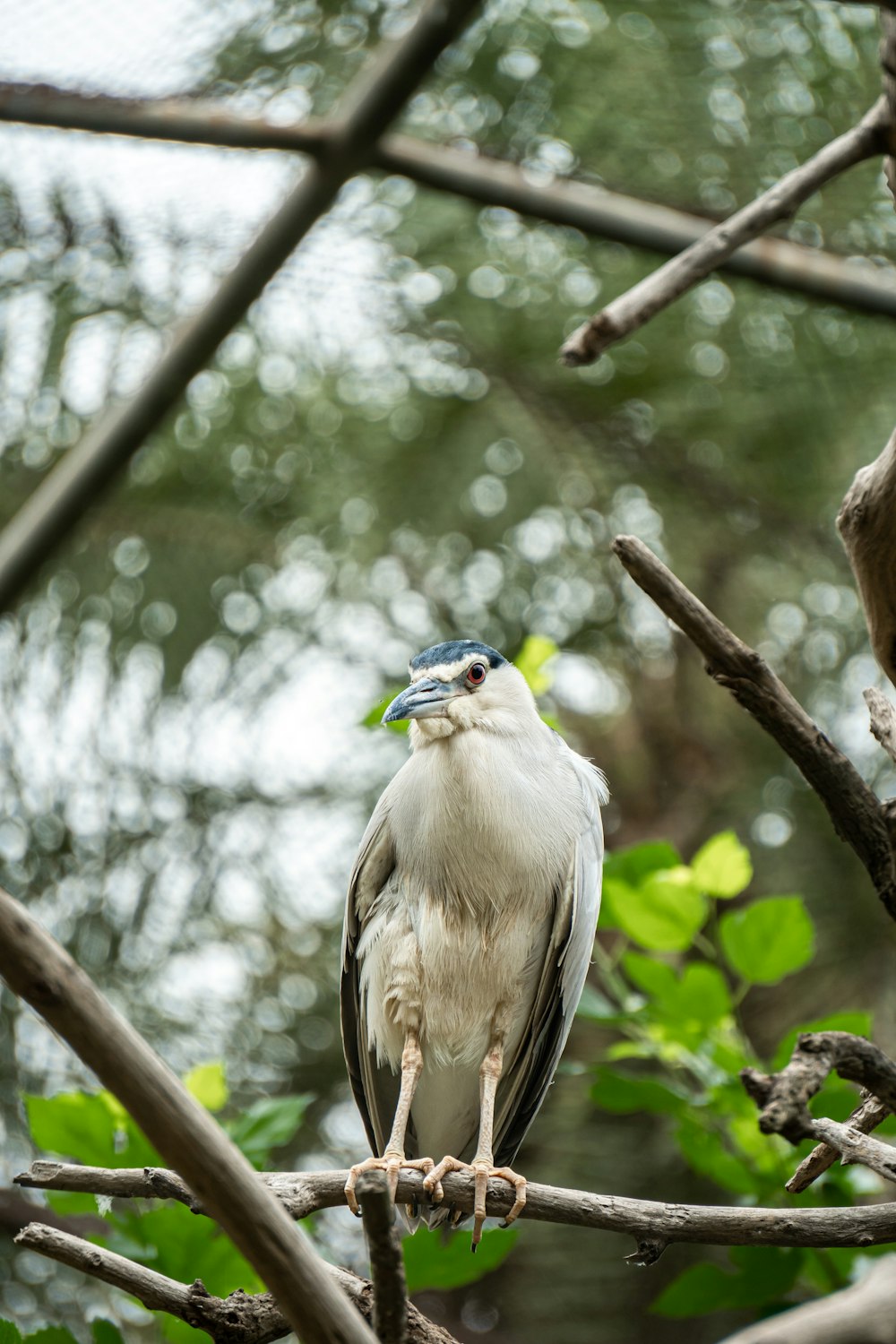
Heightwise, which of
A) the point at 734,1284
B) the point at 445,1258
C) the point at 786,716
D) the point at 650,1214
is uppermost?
the point at 786,716

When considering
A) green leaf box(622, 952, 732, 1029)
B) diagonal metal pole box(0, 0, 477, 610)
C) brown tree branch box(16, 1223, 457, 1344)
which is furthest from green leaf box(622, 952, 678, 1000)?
diagonal metal pole box(0, 0, 477, 610)

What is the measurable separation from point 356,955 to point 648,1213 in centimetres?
73

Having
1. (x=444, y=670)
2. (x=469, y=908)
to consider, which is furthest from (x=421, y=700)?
(x=469, y=908)

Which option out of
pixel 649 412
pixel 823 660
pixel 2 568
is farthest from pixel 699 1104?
pixel 2 568

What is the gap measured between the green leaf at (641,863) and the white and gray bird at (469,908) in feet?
0.12

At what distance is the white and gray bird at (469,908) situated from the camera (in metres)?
1.68

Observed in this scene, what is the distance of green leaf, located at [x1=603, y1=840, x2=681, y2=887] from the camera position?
68.1 inches

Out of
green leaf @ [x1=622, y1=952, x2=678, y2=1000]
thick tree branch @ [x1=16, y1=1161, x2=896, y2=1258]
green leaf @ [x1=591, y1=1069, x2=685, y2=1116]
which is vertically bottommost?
green leaf @ [x1=591, y1=1069, x2=685, y2=1116]

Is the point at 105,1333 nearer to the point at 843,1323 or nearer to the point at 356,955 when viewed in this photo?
the point at 356,955

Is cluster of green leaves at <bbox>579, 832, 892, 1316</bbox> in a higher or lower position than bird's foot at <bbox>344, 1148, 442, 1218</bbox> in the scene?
lower

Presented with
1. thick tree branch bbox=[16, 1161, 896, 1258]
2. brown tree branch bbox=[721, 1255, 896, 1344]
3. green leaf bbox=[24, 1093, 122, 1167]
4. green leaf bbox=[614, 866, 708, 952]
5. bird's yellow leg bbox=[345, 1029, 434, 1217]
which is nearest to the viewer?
brown tree branch bbox=[721, 1255, 896, 1344]

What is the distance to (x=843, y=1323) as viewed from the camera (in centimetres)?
63

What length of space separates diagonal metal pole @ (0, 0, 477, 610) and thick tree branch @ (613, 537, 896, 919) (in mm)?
935

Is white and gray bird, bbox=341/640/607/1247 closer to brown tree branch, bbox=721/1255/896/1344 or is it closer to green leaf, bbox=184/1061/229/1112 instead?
green leaf, bbox=184/1061/229/1112
